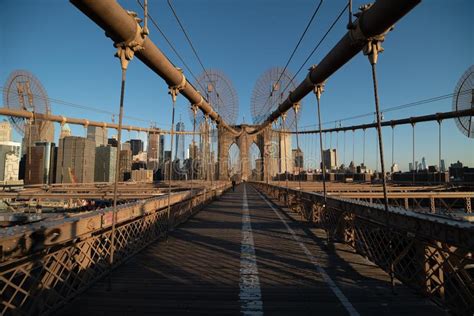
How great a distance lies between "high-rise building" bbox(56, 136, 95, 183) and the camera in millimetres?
70375

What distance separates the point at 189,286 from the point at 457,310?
4452 millimetres

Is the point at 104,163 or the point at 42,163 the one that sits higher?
the point at 104,163

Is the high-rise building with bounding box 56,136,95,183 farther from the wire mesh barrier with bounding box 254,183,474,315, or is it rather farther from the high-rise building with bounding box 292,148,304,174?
the wire mesh barrier with bounding box 254,183,474,315

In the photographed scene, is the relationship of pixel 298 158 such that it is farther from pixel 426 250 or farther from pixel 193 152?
pixel 426 250

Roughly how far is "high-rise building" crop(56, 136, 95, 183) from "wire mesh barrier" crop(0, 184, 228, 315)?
7108 cm

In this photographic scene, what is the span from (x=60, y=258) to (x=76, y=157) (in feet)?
261

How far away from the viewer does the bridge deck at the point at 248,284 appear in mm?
4457

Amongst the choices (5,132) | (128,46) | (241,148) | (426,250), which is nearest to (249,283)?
(426,250)

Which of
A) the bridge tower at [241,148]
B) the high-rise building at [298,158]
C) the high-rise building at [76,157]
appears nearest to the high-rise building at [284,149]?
the high-rise building at [298,158]

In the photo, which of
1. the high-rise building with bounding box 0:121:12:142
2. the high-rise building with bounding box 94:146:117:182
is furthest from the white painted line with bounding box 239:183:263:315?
the high-rise building with bounding box 0:121:12:142

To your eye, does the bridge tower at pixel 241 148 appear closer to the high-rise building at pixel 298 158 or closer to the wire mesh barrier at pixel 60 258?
the high-rise building at pixel 298 158

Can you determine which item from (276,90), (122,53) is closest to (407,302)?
(122,53)

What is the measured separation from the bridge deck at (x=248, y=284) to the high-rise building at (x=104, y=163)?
7801 cm

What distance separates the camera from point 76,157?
7312cm
